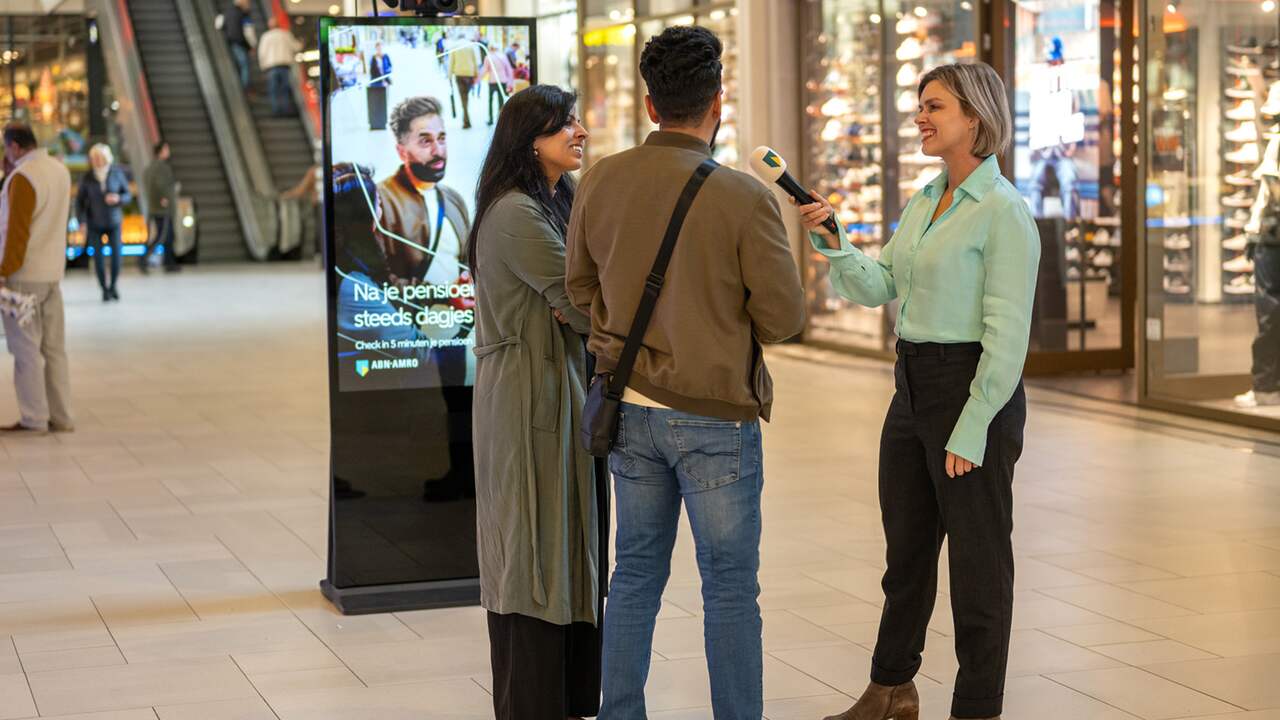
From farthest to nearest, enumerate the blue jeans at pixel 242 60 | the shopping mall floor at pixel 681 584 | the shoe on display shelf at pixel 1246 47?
the blue jeans at pixel 242 60 → the shoe on display shelf at pixel 1246 47 → the shopping mall floor at pixel 681 584

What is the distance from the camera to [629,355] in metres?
3.23

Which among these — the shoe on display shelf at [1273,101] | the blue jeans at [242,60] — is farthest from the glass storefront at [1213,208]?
the blue jeans at [242,60]

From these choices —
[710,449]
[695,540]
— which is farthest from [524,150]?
[695,540]

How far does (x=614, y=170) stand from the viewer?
127 inches

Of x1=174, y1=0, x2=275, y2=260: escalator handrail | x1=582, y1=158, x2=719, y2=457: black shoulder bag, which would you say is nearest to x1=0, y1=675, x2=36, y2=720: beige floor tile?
x1=582, y1=158, x2=719, y2=457: black shoulder bag

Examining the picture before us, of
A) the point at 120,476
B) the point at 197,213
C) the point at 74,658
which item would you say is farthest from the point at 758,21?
the point at 197,213

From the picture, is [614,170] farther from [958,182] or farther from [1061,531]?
[1061,531]

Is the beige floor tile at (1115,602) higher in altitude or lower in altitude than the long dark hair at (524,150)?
lower

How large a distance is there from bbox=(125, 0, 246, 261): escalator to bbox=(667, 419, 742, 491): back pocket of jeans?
22555 millimetres

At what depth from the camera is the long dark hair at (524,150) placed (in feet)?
12.3

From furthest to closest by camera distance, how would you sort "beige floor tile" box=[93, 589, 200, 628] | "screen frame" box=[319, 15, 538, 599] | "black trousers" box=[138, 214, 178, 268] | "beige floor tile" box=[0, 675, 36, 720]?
"black trousers" box=[138, 214, 178, 268], "beige floor tile" box=[93, 589, 200, 628], "screen frame" box=[319, 15, 538, 599], "beige floor tile" box=[0, 675, 36, 720]

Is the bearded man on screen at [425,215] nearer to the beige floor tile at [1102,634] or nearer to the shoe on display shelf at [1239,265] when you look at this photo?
the beige floor tile at [1102,634]

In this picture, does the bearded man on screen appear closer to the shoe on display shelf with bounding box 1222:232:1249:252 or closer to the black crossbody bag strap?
the black crossbody bag strap

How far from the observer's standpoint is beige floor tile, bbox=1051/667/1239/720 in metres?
4.05
